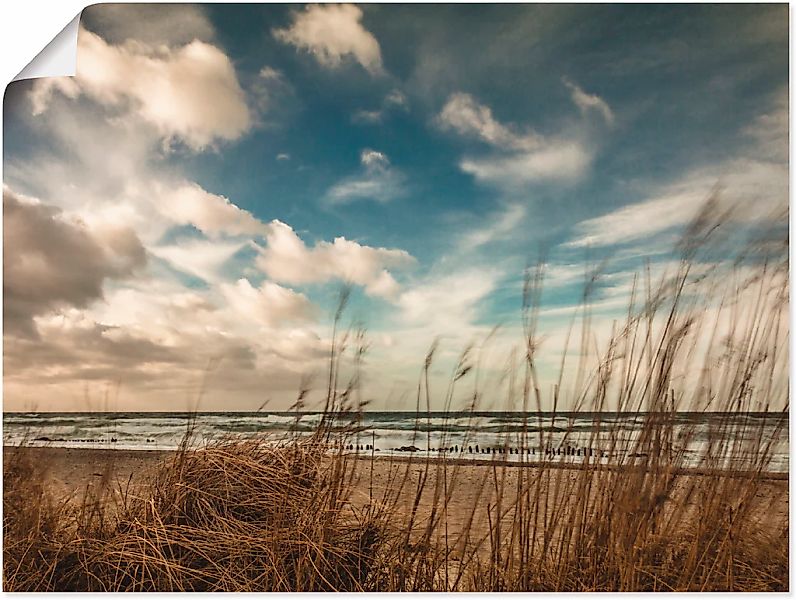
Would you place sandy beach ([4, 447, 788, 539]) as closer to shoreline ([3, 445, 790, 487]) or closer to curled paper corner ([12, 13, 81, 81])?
shoreline ([3, 445, 790, 487])

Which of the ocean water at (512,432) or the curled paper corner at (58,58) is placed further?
the curled paper corner at (58,58)

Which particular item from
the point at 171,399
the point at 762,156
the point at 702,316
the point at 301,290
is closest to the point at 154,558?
the point at 171,399

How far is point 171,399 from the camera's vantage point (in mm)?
2771

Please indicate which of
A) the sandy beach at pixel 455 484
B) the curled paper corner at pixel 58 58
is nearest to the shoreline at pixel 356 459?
the sandy beach at pixel 455 484

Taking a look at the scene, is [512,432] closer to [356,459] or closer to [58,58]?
[356,459]

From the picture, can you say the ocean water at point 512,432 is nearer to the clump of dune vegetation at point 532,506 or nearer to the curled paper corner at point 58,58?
the clump of dune vegetation at point 532,506

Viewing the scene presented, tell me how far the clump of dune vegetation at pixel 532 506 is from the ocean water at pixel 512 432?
0.01m

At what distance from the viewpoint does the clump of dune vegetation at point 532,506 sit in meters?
2.10

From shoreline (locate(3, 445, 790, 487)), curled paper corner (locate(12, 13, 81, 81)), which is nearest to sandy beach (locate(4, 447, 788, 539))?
shoreline (locate(3, 445, 790, 487))

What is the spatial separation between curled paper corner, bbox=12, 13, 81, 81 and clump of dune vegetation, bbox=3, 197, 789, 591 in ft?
4.15

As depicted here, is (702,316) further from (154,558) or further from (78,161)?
(78,161)

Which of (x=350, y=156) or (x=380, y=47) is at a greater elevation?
(x=380, y=47)

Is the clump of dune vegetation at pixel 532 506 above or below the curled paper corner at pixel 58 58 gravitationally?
below

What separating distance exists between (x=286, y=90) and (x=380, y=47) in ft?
1.21
